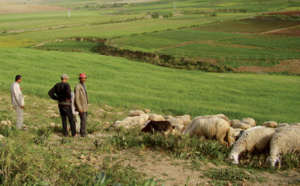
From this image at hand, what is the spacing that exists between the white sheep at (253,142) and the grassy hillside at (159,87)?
23.0 ft

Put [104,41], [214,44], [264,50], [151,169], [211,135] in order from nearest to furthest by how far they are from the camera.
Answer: [151,169] < [211,135] < [264,50] < [214,44] < [104,41]

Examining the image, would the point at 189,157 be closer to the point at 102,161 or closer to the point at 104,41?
the point at 102,161

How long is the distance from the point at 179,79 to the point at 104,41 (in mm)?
25906

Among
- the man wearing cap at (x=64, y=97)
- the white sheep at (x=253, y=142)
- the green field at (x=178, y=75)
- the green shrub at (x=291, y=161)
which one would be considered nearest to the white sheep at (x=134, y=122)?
the man wearing cap at (x=64, y=97)

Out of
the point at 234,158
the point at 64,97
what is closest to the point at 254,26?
the point at 64,97

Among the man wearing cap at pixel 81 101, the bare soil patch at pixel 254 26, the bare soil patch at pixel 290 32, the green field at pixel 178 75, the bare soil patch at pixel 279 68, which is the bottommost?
the bare soil patch at pixel 279 68

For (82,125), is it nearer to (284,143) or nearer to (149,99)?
Answer: (284,143)

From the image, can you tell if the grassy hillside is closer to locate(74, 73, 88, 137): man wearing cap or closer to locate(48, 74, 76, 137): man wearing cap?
locate(74, 73, 88, 137): man wearing cap

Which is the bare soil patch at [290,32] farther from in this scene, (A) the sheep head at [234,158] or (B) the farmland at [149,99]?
(A) the sheep head at [234,158]

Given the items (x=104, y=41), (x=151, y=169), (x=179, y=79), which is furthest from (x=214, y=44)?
(x=151, y=169)

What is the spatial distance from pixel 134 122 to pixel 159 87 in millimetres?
9024

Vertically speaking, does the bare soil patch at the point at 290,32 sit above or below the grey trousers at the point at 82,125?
above

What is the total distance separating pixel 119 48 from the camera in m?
41.3

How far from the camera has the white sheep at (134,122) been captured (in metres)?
12.4
